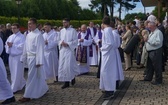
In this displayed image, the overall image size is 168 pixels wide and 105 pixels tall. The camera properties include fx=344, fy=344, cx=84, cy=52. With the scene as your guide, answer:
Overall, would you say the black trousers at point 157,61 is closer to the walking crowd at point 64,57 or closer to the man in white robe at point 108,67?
the walking crowd at point 64,57

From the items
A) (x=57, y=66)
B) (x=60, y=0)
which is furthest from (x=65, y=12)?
(x=57, y=66)

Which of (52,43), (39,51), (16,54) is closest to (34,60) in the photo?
(39,51)

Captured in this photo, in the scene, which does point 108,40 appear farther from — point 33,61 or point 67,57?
point 67,57

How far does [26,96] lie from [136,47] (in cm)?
875

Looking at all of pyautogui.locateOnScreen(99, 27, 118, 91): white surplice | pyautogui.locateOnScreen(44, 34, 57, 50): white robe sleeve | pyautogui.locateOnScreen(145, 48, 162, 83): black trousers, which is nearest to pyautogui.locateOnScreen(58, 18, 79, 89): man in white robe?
pyautogui.locateOnScreen(44, 34, 57, 50): white robe sleeve

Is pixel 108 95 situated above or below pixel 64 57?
below

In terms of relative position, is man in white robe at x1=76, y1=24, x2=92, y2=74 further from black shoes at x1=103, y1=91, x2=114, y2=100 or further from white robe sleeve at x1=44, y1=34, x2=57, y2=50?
black shoes at x1=103, y1=91, x2=114, y2=100

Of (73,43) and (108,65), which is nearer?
(108,65)

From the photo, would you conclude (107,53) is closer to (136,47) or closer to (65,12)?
(136,47)

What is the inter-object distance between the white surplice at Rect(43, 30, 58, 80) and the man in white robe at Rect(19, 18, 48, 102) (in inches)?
98.1

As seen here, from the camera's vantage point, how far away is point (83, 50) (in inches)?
537

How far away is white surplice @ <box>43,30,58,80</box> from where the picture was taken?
11648 mm

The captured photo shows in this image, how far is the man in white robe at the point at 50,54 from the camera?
1165 cm

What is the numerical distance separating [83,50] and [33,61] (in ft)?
16.1
